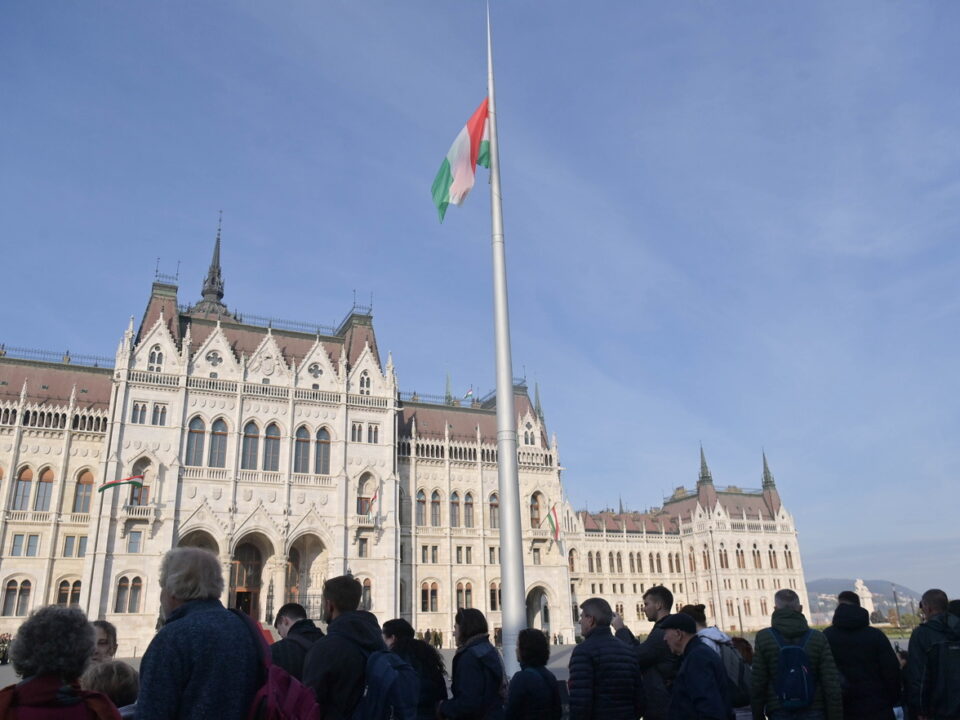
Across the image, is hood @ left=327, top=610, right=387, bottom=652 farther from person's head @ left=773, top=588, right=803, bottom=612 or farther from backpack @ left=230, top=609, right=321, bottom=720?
person's head @ left=773, top=588, right=803, bottom=612

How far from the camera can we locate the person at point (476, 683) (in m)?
6.60

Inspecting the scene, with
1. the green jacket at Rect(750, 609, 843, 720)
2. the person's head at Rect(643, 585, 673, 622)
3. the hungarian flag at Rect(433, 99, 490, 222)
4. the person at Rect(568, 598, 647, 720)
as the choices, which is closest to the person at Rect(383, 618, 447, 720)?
the person at Rect(568, 598, 647, 720)

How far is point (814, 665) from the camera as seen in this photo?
6.96m

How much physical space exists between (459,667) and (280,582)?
3616cm

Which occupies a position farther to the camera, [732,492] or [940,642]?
[732,492]

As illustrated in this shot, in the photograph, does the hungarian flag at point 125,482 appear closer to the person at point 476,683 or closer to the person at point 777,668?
the person at point 476,683

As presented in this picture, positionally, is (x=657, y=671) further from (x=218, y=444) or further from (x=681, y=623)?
(x=218, y=444)

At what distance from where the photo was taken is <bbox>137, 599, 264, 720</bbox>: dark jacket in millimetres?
3666

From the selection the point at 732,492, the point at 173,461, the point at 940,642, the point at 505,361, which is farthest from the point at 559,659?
the point at 732,492

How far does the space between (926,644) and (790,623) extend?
5.81ft

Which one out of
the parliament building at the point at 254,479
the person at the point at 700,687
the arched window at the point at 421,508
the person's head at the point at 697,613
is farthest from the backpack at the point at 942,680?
the arched window at the point at 421,508

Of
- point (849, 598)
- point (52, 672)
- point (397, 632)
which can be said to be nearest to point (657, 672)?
point (397, 632)

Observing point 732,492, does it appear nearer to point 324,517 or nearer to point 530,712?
point 324,517

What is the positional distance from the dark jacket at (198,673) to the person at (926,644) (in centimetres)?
663
